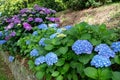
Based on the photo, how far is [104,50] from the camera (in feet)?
10.8

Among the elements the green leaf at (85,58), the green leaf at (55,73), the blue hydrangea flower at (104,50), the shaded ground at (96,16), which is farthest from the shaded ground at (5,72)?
the blue hydrangea flower at (104,50)

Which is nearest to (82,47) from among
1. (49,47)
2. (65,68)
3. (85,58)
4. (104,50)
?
(85,58)

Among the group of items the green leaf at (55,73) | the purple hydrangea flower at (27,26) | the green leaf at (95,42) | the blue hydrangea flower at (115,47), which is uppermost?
the green leaf at (95,42)

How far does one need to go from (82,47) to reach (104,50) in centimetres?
26

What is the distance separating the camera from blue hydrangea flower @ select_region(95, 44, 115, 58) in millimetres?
3256

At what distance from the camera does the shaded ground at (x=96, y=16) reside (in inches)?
240

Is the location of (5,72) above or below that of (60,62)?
below

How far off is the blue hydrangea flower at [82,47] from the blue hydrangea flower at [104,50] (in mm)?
94

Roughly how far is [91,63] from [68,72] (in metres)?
0.54

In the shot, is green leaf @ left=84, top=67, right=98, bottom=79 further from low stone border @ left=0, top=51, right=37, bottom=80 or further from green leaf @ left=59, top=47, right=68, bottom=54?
low stone border @ left=0, top=51, right=37, bottom=80

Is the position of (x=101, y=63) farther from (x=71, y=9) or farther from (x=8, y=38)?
(x=71, y=9)

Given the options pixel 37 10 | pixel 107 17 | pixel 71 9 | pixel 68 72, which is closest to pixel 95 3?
pixel 71 9

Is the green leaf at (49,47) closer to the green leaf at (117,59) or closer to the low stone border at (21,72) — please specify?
the low stone border at (21,72)

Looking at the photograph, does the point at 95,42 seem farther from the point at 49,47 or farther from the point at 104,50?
the point at 49,47
